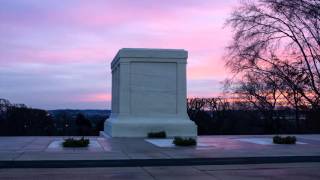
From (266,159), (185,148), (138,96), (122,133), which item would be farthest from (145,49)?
(266,159)

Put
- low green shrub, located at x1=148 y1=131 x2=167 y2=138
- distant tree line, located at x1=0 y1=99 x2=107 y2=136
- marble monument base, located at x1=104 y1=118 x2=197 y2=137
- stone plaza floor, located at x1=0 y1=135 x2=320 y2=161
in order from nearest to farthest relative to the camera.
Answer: stone plaza floor, located at x1=0 y1=135 x2=320 y2=161
low green shrub, located at x1=148 y1=131 x2=167 y2=138
marble monument base, located at x1=104 y1=118 x2=197 y2=137
distant tree line, located at x1=0 y1=99 x2=107 y2=136

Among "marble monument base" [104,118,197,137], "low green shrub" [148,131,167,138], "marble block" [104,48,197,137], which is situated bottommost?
"low green shrub" [148,131,167,138]

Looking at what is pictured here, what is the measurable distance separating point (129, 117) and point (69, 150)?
852 centimetres

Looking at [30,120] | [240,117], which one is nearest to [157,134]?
[30,120]

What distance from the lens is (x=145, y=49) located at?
26688 millimetres

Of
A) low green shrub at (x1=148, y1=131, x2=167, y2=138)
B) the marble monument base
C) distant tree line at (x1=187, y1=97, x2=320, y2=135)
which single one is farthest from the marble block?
distant tree line at (x1=187, y1=97, x2=320, y2=135)

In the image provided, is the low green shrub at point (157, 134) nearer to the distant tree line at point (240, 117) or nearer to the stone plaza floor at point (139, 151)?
the stone plaza floor at point (139, 151)

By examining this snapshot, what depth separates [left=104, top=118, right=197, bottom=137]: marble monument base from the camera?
26.0 meters

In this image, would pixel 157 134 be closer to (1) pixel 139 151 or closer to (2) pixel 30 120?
(1) pixel 139 151

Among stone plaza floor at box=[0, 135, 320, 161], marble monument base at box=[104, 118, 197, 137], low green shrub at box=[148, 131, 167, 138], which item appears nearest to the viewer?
stone plaza floor at box=[0, 135, 320, 161]

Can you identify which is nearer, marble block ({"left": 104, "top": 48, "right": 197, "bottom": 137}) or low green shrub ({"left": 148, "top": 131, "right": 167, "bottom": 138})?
low green shrub ({"left": 148, "top": 131, "right": 167, "bottom": 138})

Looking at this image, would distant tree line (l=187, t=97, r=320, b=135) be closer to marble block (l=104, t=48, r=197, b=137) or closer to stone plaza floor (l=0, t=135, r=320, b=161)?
marble block (l=104, t=48, r=197, b=137)

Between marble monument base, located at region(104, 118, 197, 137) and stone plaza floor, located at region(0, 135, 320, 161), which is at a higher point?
marble monument base, located at region(104, 118, 197, 137)

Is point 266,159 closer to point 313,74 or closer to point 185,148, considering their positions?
point 185,148
